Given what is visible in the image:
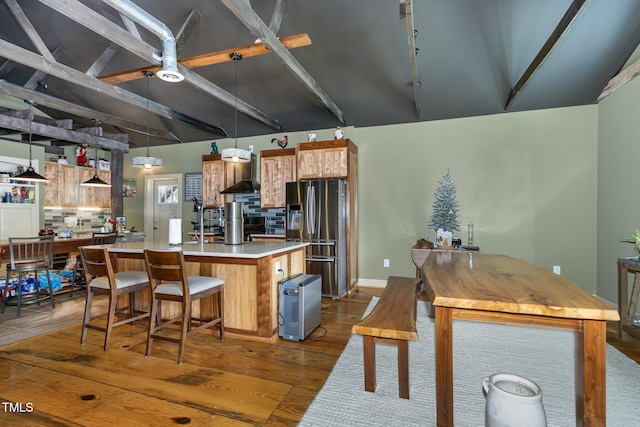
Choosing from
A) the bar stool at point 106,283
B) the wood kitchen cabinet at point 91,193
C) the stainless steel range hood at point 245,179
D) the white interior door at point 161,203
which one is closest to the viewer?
the bar stool at point 106,283

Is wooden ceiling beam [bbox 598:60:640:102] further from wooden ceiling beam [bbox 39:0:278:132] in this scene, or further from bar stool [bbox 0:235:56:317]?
bar stool [bbox 0:235:56:317]

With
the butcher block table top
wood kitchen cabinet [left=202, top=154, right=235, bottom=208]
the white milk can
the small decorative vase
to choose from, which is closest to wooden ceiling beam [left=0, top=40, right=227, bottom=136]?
wood kitchen cabinet [left=202, top=154, right=235, bottom=208]

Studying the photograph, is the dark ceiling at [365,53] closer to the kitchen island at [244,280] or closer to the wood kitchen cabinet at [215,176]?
the wood kitchen cabinet at [215,176]

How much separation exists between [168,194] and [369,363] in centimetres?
624

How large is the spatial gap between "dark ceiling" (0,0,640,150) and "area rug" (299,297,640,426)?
2.84 metres

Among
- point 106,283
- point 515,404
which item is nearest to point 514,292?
point 515,404

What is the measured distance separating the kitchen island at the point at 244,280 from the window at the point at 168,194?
3.72 m

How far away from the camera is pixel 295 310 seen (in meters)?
2.80

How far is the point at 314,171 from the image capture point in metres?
4.73

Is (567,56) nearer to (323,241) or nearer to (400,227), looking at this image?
(400,227)

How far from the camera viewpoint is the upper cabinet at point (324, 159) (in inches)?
180

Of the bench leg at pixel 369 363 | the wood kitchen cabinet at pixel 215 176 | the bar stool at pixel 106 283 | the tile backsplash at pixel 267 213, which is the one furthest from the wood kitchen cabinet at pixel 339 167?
the bar stool at pixel 106 283

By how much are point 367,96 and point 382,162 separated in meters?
1.12

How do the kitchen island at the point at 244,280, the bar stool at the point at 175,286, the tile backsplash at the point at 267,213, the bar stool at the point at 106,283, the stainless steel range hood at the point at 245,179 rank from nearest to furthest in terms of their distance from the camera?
the bar stool at the point at 175,286, the bar stool at the point at 106,283, the kitchen island at the point at 244,280, the stainless steel range hood at the point at 245,179, the tile backsplash at the point at 267,213
